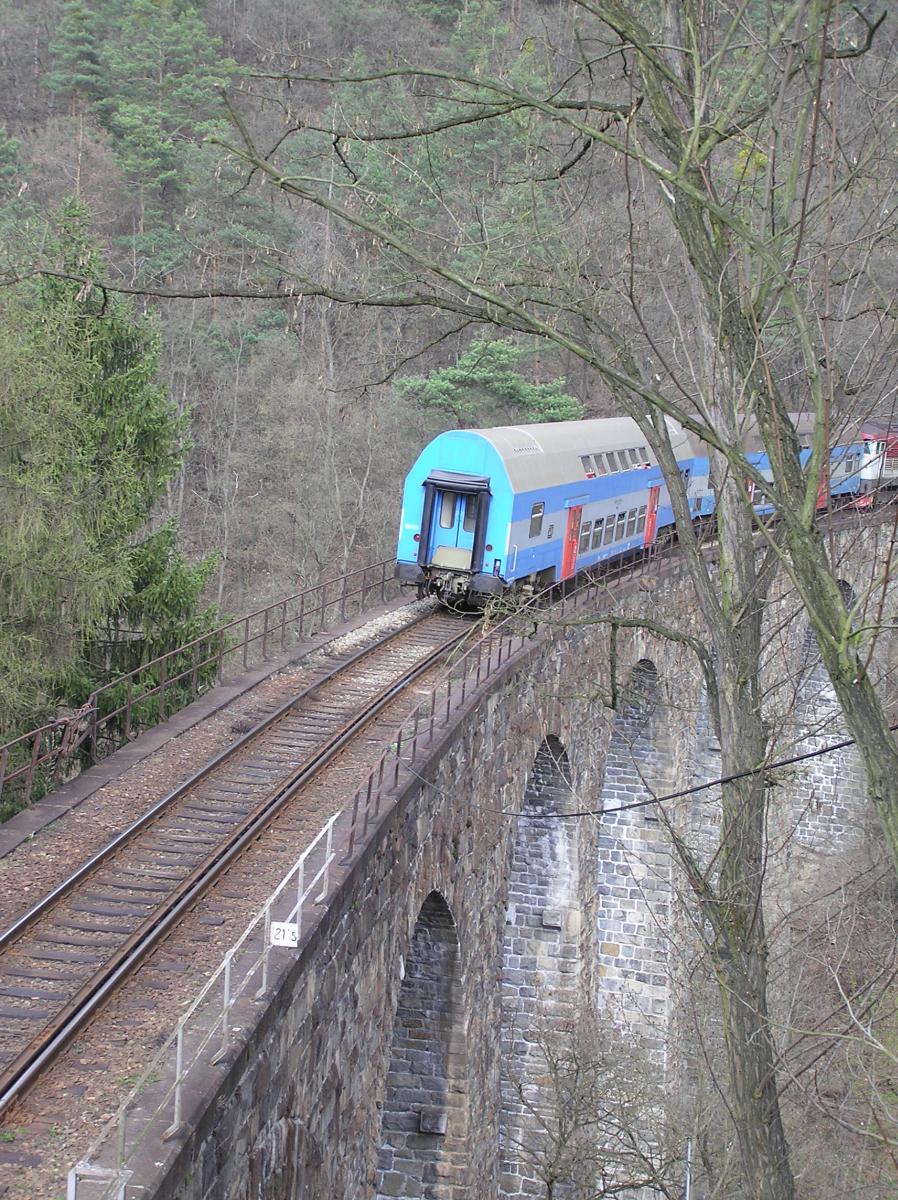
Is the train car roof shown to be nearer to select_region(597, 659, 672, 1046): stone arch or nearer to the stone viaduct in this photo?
the stone viaduct

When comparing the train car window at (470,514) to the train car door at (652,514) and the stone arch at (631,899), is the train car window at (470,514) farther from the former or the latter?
the train car door at (652,514)

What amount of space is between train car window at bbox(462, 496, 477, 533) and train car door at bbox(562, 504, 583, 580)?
8.92 ft

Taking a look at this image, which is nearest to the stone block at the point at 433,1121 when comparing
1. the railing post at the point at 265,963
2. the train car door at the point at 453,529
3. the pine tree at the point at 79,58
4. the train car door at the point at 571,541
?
the railing post at the point at 265,963

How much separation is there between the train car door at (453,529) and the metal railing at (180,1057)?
10465mm

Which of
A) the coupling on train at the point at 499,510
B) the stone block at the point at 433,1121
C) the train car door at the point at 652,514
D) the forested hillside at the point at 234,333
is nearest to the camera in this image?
the stone block at the point at 433,1121

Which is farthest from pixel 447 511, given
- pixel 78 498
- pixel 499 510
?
pixel 78 498

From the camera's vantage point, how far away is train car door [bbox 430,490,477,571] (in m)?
19.0

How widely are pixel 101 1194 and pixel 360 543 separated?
2970cm

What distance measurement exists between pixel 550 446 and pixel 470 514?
249 centimetres

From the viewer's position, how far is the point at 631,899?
2336cm

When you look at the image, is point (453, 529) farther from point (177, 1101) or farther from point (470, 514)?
point (177, 1101)

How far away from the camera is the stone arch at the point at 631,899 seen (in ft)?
74.9

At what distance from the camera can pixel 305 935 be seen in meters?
8.05

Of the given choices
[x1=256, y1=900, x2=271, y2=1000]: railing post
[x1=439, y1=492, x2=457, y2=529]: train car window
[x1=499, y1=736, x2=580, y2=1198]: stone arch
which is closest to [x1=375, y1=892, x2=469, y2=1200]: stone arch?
[x1=499, y1=736, x2=580, y2=1198]: stone arch
